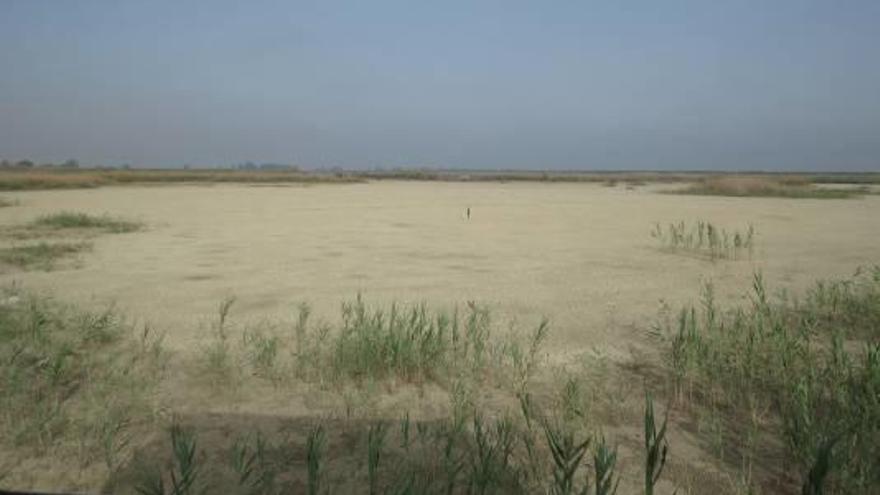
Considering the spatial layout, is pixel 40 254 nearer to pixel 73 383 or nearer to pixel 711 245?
pixel 73 383

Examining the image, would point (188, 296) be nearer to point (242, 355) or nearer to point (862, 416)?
point (242, 355)

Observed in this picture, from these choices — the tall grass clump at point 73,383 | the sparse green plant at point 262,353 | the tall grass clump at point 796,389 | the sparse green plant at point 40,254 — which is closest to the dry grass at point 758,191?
the tall grass clump at point 796,389

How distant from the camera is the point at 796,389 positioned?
3.10 m

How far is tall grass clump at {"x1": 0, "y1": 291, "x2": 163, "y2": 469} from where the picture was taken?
9.36 ft

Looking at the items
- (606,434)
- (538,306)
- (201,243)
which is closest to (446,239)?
(201,243)

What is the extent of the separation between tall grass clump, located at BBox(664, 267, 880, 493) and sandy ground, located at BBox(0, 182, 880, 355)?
922 mm

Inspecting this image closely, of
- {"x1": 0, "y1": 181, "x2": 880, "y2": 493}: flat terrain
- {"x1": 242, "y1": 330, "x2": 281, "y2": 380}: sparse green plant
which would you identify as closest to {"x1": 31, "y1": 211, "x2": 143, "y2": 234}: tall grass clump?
{"x1": 0, "y1": 181, "x2": 880, "y2": 493}: flat terrain

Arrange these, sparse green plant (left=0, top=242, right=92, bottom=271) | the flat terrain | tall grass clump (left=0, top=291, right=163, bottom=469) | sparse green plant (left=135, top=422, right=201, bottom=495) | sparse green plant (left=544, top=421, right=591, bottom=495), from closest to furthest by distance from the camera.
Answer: sparse green plant (left=544, top=421, right=591, bottom=495)
sparse green plant (left=135, top=422, right=201, bottom=495)
tall grass clump (left=0, top=291, right=163, bottom=469)
the flat terrain
sparse green plant (left=0, top=242, right=92, bottom=271)

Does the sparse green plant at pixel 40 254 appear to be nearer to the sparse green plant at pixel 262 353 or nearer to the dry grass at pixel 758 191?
the sparse green plant at pixel 262 353

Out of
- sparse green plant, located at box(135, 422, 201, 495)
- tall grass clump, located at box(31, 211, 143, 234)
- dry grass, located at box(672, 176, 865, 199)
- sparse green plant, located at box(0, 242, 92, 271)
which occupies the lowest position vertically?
sparse green plant, located at box(135, 422, 201, 495)

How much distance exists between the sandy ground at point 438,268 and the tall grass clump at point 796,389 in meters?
0.92

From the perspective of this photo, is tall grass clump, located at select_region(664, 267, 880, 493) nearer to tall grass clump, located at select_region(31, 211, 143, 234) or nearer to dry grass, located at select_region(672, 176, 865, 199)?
tall grass clump, located at select_region(31, 211, 143, 234)

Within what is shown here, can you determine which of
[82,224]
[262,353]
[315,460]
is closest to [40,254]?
[82,224]

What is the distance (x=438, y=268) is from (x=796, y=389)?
5.46 metres
